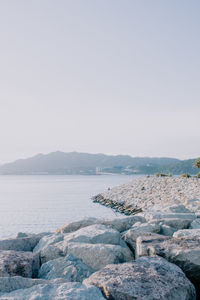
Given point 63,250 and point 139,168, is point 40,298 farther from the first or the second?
point 139,168

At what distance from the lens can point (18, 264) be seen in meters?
4.62

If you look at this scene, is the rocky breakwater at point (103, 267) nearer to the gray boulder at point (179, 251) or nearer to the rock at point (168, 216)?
the gray boulder at point (179, 251)


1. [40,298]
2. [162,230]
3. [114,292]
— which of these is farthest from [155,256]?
[162,230]

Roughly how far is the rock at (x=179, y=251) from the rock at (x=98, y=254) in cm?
44

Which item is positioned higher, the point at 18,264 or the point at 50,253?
the point at 18,264

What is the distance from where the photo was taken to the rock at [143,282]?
3.62 m

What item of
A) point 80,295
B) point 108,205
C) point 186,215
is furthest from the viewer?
point 108,205

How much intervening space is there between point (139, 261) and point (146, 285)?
693 millimetres

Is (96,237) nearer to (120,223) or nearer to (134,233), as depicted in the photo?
(134,233)

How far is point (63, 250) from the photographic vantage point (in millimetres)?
5660

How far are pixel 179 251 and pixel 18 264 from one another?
2665 millimetres

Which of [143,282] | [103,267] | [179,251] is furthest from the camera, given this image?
[179,251]

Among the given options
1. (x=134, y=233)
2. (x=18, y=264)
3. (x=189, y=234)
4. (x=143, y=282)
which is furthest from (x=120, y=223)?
(x=143, y=282)

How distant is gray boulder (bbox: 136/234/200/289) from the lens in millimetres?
4781
